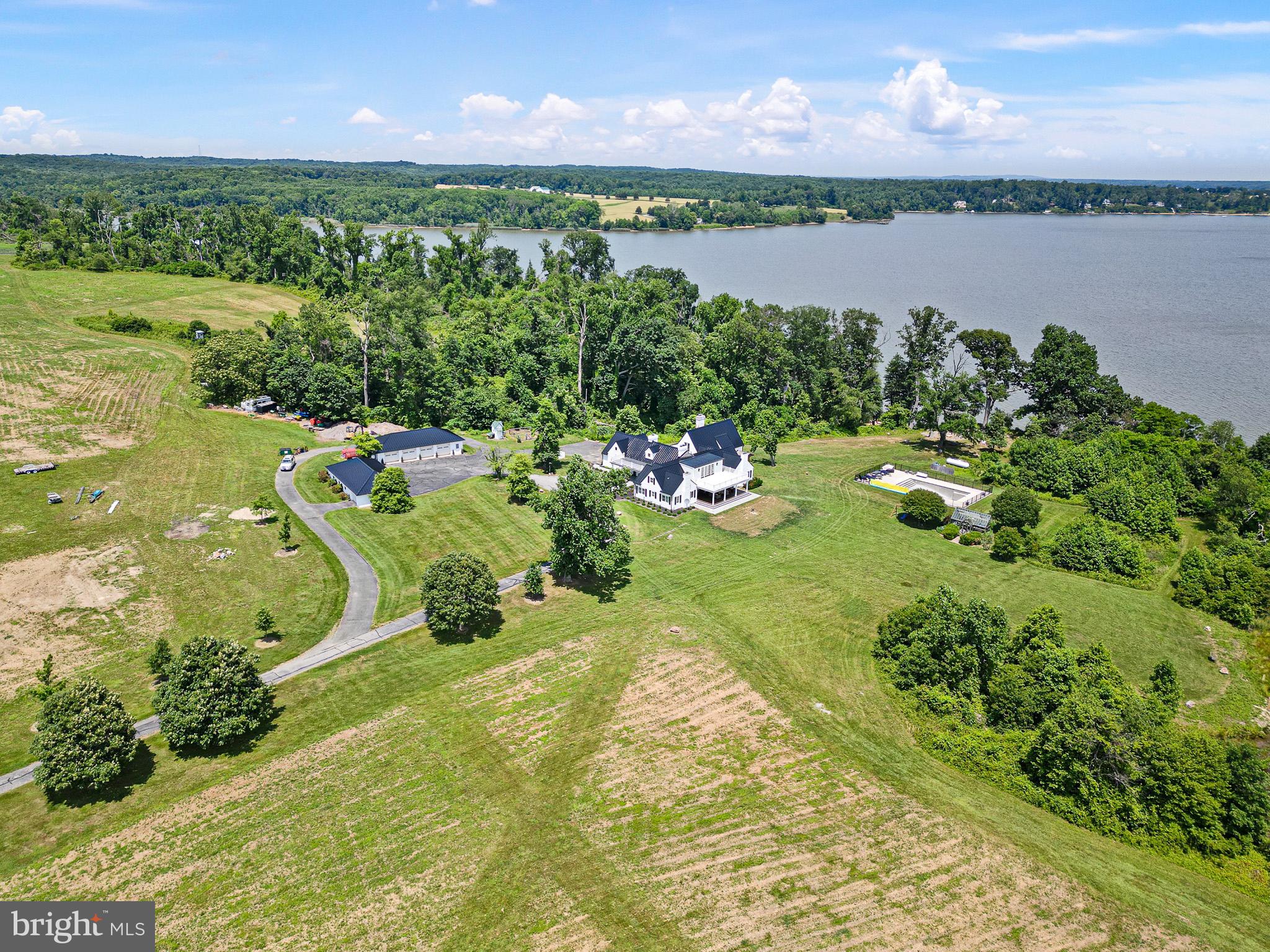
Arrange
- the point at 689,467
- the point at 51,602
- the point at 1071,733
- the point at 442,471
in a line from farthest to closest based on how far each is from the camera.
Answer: the point at 442,471 → the point at 689,467 → the point at 51,602 → the point at 1071,733

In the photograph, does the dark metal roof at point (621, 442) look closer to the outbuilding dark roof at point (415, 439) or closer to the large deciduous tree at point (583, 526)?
the outbuilding dark roof at point (415, 439)

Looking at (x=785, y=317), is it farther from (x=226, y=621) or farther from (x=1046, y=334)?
(x=226, y=621)

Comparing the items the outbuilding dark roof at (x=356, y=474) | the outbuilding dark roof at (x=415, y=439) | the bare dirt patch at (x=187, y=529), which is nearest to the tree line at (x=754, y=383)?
the outbuilding dark roof at (x=415, y=439)

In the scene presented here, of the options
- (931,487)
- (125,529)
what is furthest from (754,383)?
(125,529)

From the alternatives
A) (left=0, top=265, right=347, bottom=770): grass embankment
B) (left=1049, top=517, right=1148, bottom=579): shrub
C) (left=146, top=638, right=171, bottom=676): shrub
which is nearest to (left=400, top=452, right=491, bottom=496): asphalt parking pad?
(left=0, top=265, right=347, bottom=770): grass embankment

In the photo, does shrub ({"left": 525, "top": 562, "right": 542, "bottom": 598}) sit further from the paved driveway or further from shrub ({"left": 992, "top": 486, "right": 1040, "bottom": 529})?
shrub ({"left": 992, "top": 486, "right": 1040, "bottom": 529})

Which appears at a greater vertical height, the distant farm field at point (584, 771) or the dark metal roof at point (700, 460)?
the dark metal roof at point (700, 460)

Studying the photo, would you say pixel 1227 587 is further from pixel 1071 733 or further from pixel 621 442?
pixel 621 442
